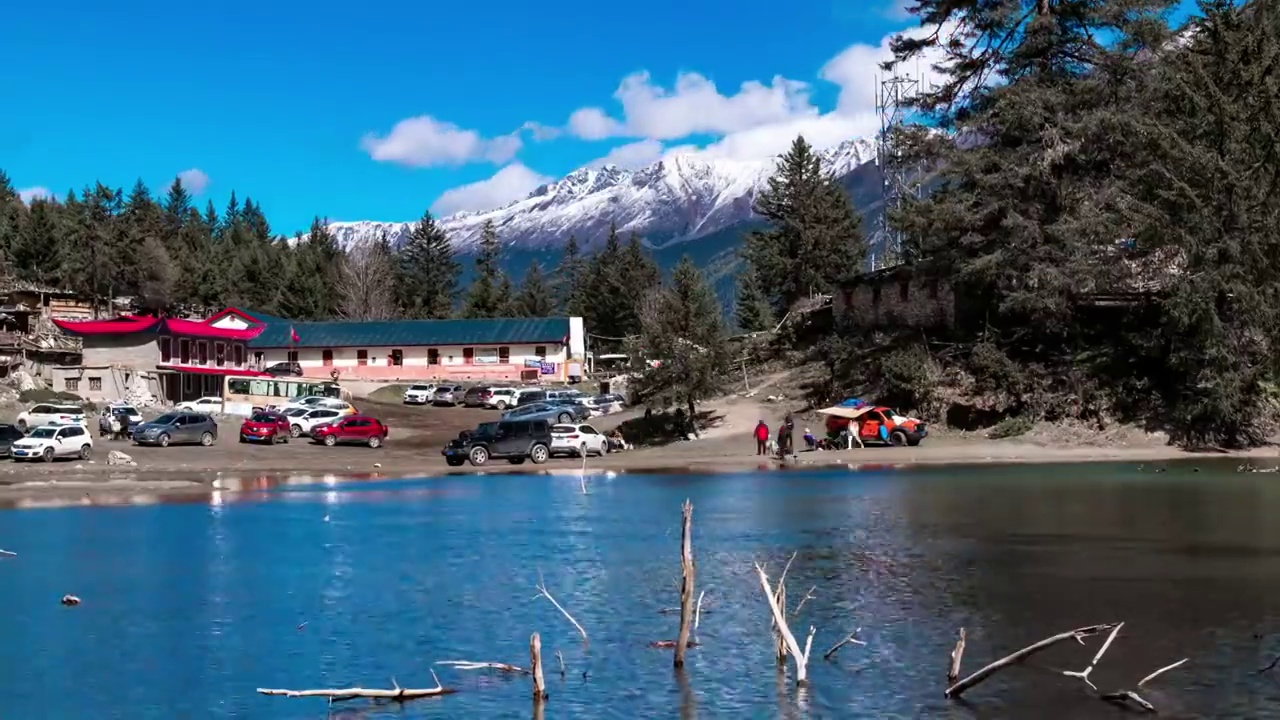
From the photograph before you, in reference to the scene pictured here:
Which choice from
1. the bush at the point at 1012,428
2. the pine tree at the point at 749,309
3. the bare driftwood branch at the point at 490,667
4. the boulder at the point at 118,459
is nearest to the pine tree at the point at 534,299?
the pine tree at the point at 749,309

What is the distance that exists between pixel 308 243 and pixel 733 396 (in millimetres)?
114058

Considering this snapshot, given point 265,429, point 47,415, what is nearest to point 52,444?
point 47,415

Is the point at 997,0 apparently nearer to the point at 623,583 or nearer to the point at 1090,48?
the point at 1090,48

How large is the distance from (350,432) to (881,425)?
27.3 metres

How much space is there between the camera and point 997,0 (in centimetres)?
6438

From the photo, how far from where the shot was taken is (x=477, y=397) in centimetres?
8844

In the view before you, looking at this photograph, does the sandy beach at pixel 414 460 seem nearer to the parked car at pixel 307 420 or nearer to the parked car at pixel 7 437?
the parked car at pixel 7 437

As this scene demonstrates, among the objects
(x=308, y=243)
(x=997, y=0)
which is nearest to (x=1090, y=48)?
(x=997, y=0)

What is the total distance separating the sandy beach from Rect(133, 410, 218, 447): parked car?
2.34ft

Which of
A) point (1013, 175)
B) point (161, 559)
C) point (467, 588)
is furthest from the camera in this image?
point (1013, 175)

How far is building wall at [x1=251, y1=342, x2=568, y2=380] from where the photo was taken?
346 ft

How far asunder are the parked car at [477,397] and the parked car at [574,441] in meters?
28.0

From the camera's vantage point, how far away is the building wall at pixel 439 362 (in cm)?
10550

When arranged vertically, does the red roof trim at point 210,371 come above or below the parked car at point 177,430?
above
